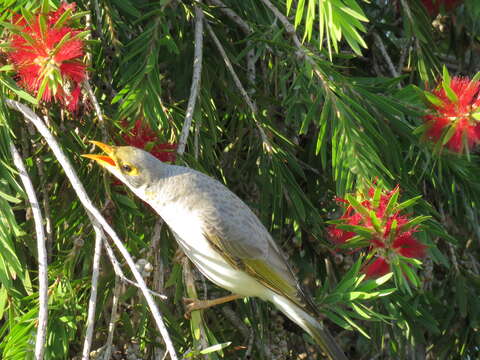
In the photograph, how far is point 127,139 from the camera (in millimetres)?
2943

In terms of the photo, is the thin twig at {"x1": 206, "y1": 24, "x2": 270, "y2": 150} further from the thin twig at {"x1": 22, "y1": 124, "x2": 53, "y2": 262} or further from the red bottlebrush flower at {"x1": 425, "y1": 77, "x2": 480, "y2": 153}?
the thin twig at {"x1": 22, "y1": 124, "x2": 53, "y2": 262}

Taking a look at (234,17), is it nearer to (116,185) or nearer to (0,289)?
(116,185)

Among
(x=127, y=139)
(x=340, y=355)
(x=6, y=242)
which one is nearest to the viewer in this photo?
(x=6, y=242)

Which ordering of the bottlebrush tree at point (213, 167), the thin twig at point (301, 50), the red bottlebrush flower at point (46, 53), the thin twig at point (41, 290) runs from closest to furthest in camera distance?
the thin twig at point (41, 290), the red bottlebrush flower at point (46, 53), the bottlebrush tree at point (213, 167), the thin twig at point (301, 50)

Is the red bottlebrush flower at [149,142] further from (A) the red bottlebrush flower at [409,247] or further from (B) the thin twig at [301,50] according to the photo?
(A) the red bottlebrush flower at [409,247]

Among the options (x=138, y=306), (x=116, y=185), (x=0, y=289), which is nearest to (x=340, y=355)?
→ (x=138, y=306)

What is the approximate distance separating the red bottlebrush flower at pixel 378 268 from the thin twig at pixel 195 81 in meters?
0.92

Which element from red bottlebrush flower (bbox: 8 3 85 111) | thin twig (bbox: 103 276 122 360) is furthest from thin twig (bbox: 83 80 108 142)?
thin twig (bbox: 103 276 122 360)

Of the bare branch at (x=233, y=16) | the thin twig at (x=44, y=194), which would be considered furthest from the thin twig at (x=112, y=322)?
the bare branch at (x=233, y=16)

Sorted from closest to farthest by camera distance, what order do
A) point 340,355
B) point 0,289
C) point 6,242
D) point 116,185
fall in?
1. point 6,242
2. point 0,289
3. point 116,185
4. point 340,355

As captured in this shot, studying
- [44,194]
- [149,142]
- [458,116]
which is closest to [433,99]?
[458,116]

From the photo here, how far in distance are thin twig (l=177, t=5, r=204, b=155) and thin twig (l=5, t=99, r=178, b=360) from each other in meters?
0.65

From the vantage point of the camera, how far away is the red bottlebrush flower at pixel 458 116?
8.21 feet

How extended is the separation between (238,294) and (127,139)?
1.03 meters
